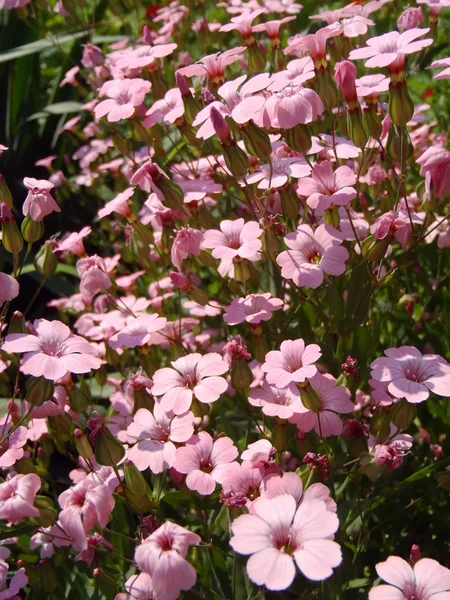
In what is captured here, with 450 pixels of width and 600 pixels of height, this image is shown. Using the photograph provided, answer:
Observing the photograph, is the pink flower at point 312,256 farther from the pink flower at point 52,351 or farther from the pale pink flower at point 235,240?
the pink flower at point 52,351

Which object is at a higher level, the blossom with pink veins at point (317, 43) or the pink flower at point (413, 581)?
the blossom with pink veins at point (317, 43)

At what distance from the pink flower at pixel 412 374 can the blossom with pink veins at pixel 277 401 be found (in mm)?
81

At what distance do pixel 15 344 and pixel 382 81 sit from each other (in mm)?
536

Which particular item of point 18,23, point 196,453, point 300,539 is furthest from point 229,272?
point 18,23

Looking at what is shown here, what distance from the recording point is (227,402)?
0.90m

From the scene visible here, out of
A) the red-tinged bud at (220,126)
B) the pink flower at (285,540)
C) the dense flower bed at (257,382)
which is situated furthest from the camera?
the red-tinged bud at (220,126)

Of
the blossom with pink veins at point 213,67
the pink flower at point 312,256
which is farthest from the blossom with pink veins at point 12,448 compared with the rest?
the blossom with pink veins at point 213,67

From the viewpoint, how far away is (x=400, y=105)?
2.26ft

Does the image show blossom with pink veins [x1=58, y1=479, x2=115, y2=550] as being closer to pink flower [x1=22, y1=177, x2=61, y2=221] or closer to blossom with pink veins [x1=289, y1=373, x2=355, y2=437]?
blossom with pink veins [x1=289, y1=373, x2=355, y2=437]

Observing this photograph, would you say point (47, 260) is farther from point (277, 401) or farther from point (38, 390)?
point (277, 401)

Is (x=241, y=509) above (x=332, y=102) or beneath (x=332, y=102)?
beneath

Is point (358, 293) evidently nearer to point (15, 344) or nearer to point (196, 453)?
point (196, 453)

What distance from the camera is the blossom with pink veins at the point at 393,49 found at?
68 cm

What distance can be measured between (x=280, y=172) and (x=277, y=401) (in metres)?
0.27
